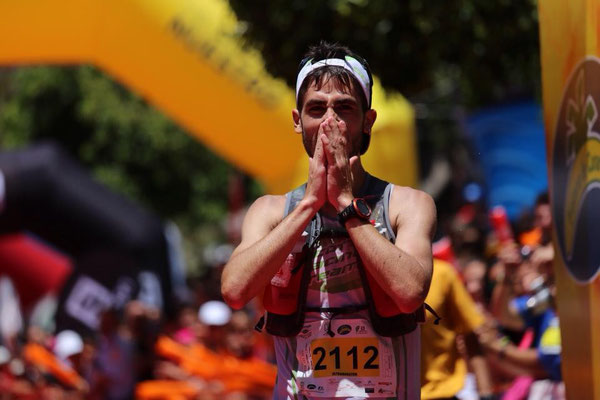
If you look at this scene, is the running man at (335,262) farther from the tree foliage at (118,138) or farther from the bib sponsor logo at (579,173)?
the tree foliage at (118,138)

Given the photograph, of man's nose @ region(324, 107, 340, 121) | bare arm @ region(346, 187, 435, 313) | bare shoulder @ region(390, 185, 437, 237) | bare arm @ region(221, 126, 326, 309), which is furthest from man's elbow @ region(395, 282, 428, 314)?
man's nose @ region(324, 107, 340, 121)

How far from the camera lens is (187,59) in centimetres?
970

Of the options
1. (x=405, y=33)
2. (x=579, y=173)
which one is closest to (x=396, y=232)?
(x=579, y=173)

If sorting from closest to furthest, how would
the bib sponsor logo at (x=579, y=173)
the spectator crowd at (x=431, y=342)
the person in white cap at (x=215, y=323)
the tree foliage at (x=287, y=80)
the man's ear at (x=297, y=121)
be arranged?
the man's ear at (x=297, y=121), the bib sponsor logo at (x=579, y=173), the spectator crowd at (x=431, y=342), the tree foliage at (x=287, y=80), the person in white cap at (x=215, y=323)

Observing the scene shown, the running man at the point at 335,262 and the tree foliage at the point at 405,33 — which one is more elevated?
the tree foliage at the point at 405,33

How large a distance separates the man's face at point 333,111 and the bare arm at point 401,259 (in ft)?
0.92

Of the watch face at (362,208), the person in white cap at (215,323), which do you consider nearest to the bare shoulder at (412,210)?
the watch face at (362,208)

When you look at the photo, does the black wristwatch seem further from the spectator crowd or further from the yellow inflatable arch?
the yellow inflatable arch

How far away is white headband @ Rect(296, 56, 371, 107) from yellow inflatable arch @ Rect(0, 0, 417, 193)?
5652mm

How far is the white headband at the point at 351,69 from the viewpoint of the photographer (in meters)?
3.68

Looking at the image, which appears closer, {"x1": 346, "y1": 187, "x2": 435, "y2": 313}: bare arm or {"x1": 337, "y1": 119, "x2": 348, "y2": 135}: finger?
{"x1": 346, "y1": 187, "x2": 435, "y2": 313}: bare arm

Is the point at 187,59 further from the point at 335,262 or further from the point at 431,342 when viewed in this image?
the point at 335,262

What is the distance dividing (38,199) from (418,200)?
11885 mm

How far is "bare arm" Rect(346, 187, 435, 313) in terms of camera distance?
3389mm
